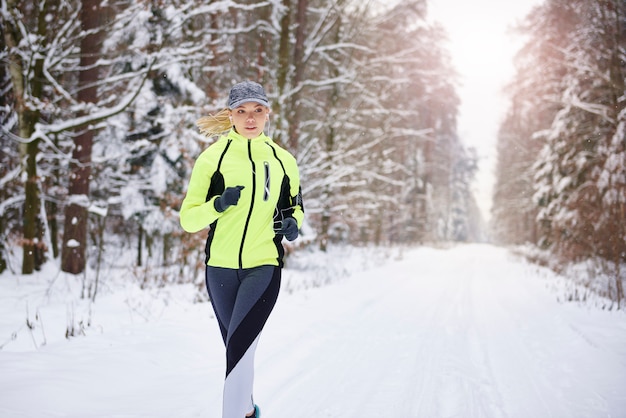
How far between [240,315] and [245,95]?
1.30 m

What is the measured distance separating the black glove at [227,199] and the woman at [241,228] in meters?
0.02

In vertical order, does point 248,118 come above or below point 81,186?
above

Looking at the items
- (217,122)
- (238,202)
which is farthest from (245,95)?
(238,202)

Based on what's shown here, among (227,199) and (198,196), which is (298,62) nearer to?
(198,196)

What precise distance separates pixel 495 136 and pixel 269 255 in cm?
3801

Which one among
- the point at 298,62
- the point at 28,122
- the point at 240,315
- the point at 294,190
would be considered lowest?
the point at 240,315

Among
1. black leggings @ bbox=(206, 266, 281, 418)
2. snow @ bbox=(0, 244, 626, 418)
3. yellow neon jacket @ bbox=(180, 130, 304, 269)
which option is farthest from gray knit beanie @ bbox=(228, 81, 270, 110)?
snow @ bbox=(0, 244, 626, 418)

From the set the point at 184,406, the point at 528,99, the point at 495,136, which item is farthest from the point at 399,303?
the point at 495,136

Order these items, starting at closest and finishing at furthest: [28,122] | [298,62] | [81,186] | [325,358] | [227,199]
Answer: [227,199] < [325,358] < [28,122] < [81,186] < [298,62]

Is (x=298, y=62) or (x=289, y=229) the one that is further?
(x=298, y=62)

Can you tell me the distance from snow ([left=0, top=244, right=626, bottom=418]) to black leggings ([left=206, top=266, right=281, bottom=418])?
0.87 meters

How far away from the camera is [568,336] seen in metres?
5.23

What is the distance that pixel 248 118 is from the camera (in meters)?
2.36

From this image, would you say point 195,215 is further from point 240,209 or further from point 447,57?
point 447,57
